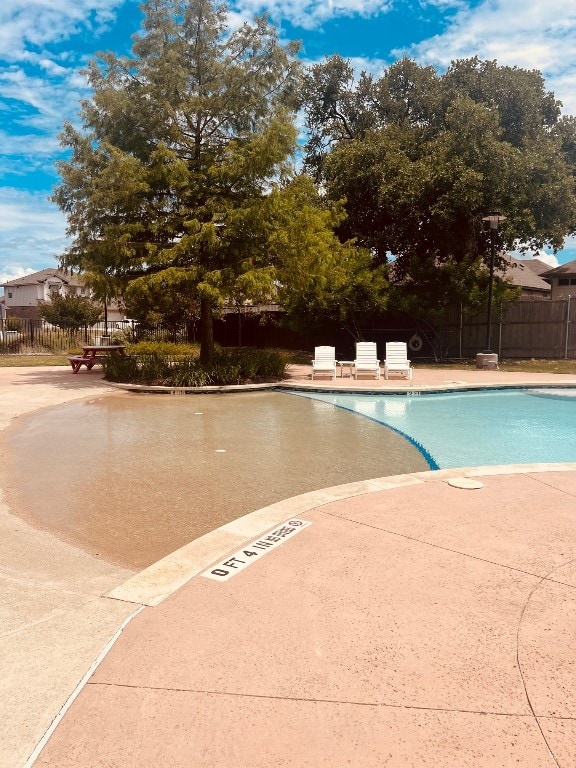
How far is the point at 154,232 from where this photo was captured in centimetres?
1482

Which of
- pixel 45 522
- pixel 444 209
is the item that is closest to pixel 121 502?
pixel 45 522

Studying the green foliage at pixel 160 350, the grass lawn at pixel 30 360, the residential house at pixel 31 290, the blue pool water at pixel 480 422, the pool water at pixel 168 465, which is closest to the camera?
the pool water at pixel 168 465

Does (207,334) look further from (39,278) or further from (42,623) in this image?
(39,278)

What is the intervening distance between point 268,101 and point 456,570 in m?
15.5

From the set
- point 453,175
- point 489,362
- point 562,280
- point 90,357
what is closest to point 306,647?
point 90,357

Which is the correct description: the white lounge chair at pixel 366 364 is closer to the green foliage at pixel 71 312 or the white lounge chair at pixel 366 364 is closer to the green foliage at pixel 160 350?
the green foliage at pixel 160 350

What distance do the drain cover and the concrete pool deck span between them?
0.77 m

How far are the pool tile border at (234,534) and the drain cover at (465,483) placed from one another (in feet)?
0.41

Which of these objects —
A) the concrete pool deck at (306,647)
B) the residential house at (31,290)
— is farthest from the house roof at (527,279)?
the residential house at (31,290)

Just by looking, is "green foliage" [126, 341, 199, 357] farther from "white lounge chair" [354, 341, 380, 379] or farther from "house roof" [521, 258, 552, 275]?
"house roof" [521, 258, 552, 275]

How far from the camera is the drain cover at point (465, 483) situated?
18.6 feet

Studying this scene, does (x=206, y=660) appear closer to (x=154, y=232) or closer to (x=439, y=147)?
(x=154, y=232)

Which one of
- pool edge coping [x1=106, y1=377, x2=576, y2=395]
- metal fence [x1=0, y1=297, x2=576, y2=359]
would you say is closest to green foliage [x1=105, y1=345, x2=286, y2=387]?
pool edge coping [x1=106, y1=377, x2=576, y2=395]

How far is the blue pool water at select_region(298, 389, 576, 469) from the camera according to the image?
815 cm
